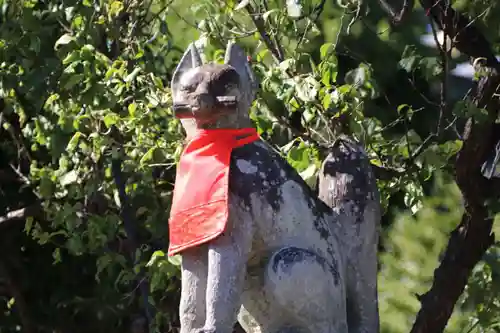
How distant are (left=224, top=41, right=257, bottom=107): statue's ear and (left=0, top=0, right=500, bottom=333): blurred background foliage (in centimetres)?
62

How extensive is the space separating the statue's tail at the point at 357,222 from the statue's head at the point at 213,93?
1.06 ft

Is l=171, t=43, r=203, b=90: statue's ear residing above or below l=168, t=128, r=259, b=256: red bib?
above

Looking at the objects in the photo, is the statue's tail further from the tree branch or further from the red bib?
the tree branch

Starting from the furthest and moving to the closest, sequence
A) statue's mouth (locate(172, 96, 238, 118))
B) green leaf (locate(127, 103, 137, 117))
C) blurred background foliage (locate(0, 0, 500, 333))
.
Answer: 1. green leaf (locate(127, 103, 137, 117))
2. blurred background foliage (locate(0, 0, 500, 333))
3. statue's mouth (locate(172, 96, 238, 118))

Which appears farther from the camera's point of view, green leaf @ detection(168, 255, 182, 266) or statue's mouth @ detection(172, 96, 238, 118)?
green leaf @ detection(168, 255, 182, 266)

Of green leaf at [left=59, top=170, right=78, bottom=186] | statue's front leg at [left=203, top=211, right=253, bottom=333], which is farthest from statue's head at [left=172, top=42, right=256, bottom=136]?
green leaf at [left=59, top=170, right=78, bottom=186]

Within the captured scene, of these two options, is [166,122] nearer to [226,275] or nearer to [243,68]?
[243,68]

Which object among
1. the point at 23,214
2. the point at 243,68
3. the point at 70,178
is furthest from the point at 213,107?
the point at 23,214

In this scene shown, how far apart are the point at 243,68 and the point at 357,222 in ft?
1.80

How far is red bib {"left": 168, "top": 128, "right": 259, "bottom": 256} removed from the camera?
263cm

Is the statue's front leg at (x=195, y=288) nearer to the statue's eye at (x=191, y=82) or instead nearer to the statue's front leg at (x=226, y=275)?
the statue's front leg at (x=226, y=275)

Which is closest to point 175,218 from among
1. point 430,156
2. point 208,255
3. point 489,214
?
point 208,255

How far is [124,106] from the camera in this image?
445cm

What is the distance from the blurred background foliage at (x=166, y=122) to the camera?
11.9 ft
